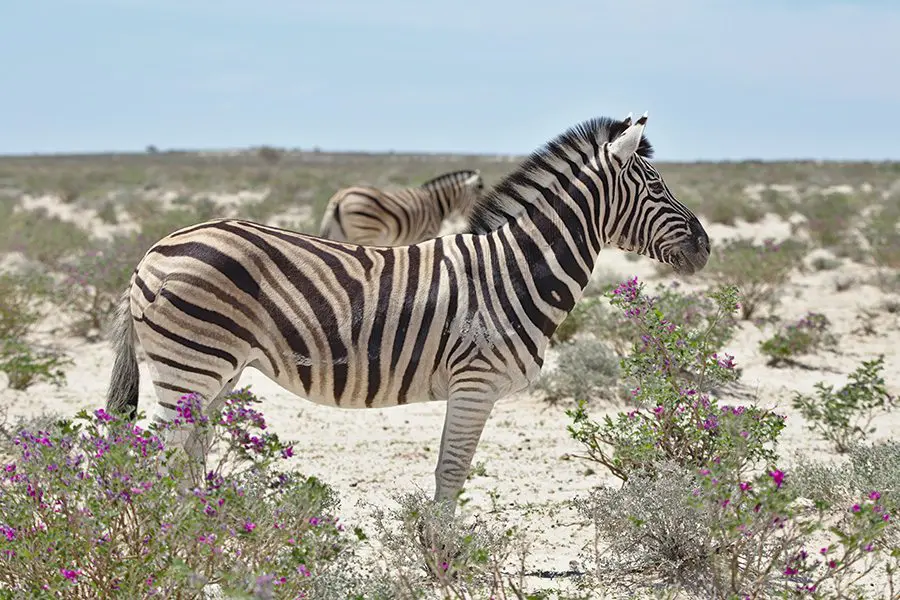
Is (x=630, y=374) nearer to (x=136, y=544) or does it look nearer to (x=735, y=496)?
(x=735, y=496)

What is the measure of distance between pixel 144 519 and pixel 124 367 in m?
1.44

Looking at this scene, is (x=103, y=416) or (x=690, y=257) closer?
(x=103, y=416)

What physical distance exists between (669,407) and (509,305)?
126cm

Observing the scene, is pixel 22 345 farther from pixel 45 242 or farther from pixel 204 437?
pixel 45 242

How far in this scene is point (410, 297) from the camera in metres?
4.69

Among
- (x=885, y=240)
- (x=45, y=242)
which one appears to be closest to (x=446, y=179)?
(x=45, y=242)

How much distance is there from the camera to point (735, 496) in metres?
3.83

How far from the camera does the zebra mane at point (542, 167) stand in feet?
16.3

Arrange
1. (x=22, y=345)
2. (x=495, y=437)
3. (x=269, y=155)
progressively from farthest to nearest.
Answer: (x=269, y=155) → (x=22, y=345) → (x=495, y=437)

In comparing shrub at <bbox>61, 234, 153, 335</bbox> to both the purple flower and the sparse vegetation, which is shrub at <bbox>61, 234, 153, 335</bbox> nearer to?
the sparse vegetation

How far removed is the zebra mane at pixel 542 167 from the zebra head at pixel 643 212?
8 centimetres

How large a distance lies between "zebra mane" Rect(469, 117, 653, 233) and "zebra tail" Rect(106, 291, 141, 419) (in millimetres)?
1934

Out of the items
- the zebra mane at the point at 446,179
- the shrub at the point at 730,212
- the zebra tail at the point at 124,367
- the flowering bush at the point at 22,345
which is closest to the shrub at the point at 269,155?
the shrub at the point at 730,212

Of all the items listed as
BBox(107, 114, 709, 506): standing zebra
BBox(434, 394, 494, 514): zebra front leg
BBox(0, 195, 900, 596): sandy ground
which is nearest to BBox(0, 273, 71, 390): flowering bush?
BBox(0, 195, 900, 596): sandy ground
